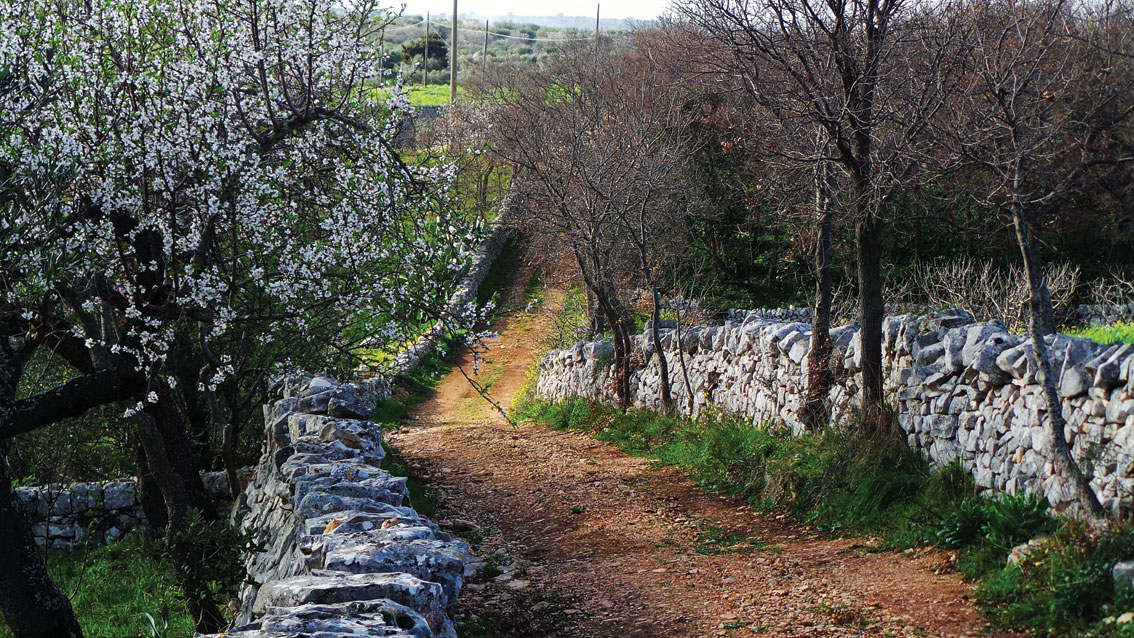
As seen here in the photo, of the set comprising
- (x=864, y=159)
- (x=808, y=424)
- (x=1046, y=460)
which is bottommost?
(x=808, y=424)

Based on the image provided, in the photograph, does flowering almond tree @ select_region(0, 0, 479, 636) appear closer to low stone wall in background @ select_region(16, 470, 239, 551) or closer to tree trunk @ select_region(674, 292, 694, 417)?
low stone wall in background @ select_region(16, 470, 239, 551)

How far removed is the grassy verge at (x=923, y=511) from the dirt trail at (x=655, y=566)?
0.23m

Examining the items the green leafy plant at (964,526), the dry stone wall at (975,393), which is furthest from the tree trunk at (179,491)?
the dry stone wall at (975,393)

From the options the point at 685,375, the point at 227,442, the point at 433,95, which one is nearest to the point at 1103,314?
the point at 685,375

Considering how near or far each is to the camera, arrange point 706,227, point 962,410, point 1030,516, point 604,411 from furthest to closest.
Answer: point 706,227 → point 604,411 → point 962,410 → point 1030,516

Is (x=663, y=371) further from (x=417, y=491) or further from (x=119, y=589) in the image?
(x=119, y=589)

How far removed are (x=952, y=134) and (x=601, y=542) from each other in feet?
14.8

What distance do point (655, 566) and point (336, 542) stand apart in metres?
3.74

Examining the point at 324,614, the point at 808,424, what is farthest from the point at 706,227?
the point at 324,614

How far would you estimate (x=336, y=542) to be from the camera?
14.0ft

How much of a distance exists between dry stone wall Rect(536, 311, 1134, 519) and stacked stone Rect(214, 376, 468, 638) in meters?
4.45

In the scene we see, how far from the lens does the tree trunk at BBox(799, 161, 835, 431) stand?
9977 mm

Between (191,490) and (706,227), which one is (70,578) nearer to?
(191,490)

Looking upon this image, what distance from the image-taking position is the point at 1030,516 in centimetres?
653
